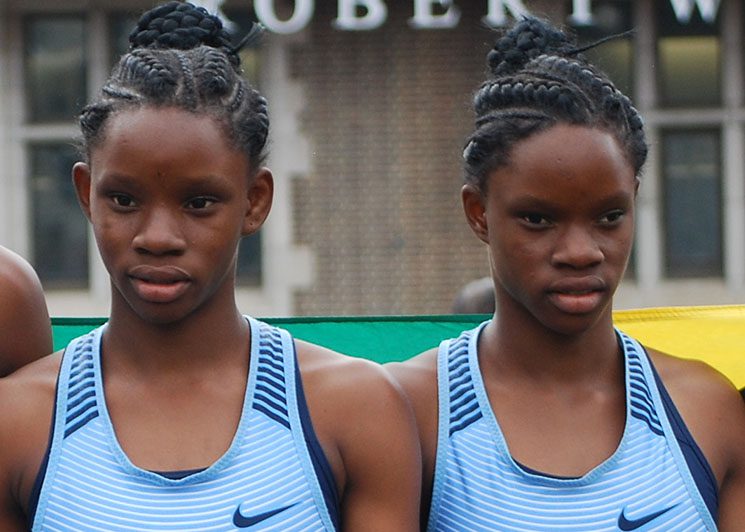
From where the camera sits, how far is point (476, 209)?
8.59 feet

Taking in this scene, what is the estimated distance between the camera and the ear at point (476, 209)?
2.60 m

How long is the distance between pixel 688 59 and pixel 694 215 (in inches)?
44.0

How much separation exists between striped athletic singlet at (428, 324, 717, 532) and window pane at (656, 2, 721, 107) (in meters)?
8.49

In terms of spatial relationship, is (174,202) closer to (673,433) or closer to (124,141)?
(124,141)

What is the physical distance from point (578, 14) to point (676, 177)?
1495mm

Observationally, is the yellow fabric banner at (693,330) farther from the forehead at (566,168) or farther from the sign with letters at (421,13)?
the sign with letters at (421,13)

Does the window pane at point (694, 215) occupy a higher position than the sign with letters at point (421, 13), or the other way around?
the sign with letters at point (421, 13)

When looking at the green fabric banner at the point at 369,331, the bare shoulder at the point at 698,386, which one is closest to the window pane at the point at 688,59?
the green fabric banner at the point at 369,331

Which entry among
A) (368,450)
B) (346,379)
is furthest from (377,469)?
(346,379)

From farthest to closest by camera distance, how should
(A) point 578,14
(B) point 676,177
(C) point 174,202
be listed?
(B) point 676,177
(A) point 578,14
(C) point 174,202

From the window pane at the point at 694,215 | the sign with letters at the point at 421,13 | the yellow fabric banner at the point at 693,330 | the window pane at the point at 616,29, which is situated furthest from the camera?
the window pane at the point at 694,215

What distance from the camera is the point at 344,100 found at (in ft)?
35.0

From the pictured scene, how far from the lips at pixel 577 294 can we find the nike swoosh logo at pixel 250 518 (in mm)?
566

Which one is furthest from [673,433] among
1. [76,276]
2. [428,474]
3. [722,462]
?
[76,276]
